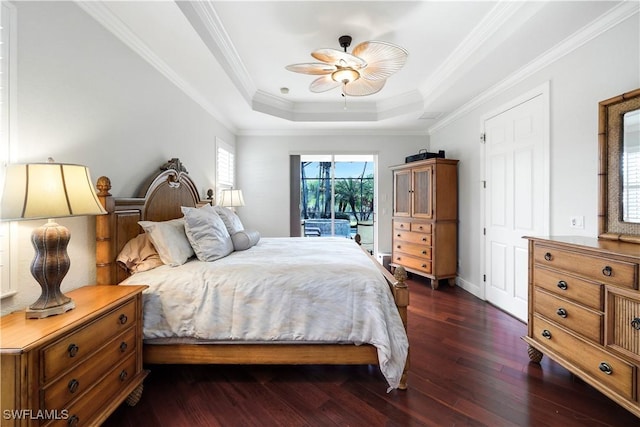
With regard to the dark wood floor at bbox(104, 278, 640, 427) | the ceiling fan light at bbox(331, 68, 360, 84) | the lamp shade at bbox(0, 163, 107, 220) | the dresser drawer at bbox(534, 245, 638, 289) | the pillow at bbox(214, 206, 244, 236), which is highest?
the ceiling fan light at bbox(331, 68, 360, 84)

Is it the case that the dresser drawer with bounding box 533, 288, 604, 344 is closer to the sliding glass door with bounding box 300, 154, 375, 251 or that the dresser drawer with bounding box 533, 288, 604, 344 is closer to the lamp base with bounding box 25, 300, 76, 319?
the lamp base with bounding box 25, 300, 76, 319

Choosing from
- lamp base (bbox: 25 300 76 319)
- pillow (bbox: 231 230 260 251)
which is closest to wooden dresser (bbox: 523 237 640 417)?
pillow (bbox: 231 230 260 251)

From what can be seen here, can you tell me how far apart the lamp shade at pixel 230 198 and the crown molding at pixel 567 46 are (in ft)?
11.2

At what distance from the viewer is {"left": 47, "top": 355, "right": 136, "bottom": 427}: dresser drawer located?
1.20 metres

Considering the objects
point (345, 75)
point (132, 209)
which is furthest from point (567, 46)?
point (132, 209)

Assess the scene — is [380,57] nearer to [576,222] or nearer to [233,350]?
[576,222]

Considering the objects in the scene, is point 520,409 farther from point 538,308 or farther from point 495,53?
point 495,53

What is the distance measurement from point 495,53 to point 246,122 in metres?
3.39

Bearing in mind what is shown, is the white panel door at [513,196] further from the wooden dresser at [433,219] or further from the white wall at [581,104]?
the wooden dresser at [433,219]

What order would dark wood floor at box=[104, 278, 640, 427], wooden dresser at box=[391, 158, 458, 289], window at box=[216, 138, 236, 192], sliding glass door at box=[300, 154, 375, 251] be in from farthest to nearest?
sliding glass door at box=[300, 154, 375, 251], window at box=[216, 138, 236, 192], wooden dresser at box=[391, 158, 458, 289], dark wood floor at box=[104, 278, 640, 427]

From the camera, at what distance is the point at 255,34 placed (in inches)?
97.3

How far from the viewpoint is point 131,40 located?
2.10m

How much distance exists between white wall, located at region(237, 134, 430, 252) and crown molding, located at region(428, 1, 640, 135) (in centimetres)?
161

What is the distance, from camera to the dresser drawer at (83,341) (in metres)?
1.08
